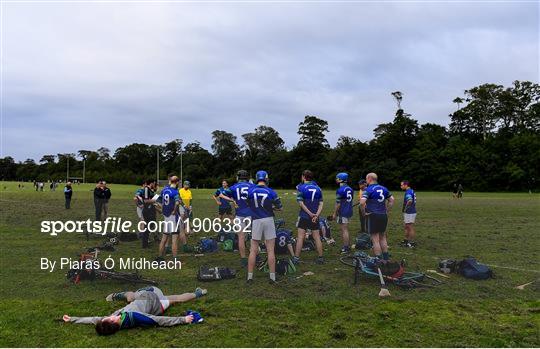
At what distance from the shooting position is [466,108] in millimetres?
91250

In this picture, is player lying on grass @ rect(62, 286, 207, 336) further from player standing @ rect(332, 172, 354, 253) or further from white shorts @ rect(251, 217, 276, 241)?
player standing @ rect(332, 172, 354, 253)

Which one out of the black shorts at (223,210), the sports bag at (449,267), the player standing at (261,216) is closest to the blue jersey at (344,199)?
the sports bag at (449,267)

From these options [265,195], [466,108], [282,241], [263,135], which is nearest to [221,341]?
[265,195]

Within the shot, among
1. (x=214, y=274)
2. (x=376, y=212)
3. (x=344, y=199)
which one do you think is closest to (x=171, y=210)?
(x=214, y=274)

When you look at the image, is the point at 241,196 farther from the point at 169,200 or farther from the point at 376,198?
the point at 376,198

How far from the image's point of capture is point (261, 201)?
863 centimetres

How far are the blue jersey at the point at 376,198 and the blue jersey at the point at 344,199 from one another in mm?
1607

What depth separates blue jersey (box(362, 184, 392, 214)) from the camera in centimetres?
962

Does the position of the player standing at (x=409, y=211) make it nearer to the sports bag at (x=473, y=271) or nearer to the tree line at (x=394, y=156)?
the sports bag at (x=473, y=271)

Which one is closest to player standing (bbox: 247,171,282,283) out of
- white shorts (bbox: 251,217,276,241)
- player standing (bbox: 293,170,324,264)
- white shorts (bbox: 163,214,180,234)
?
white shorts (bbox: 251,217,276,241)

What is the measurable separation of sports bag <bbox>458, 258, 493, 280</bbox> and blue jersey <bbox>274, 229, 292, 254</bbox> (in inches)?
168

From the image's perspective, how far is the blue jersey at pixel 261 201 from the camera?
28.3 feet

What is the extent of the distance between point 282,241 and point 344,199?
2117mm

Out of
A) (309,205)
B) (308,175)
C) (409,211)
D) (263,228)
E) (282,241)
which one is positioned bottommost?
(282,241)
